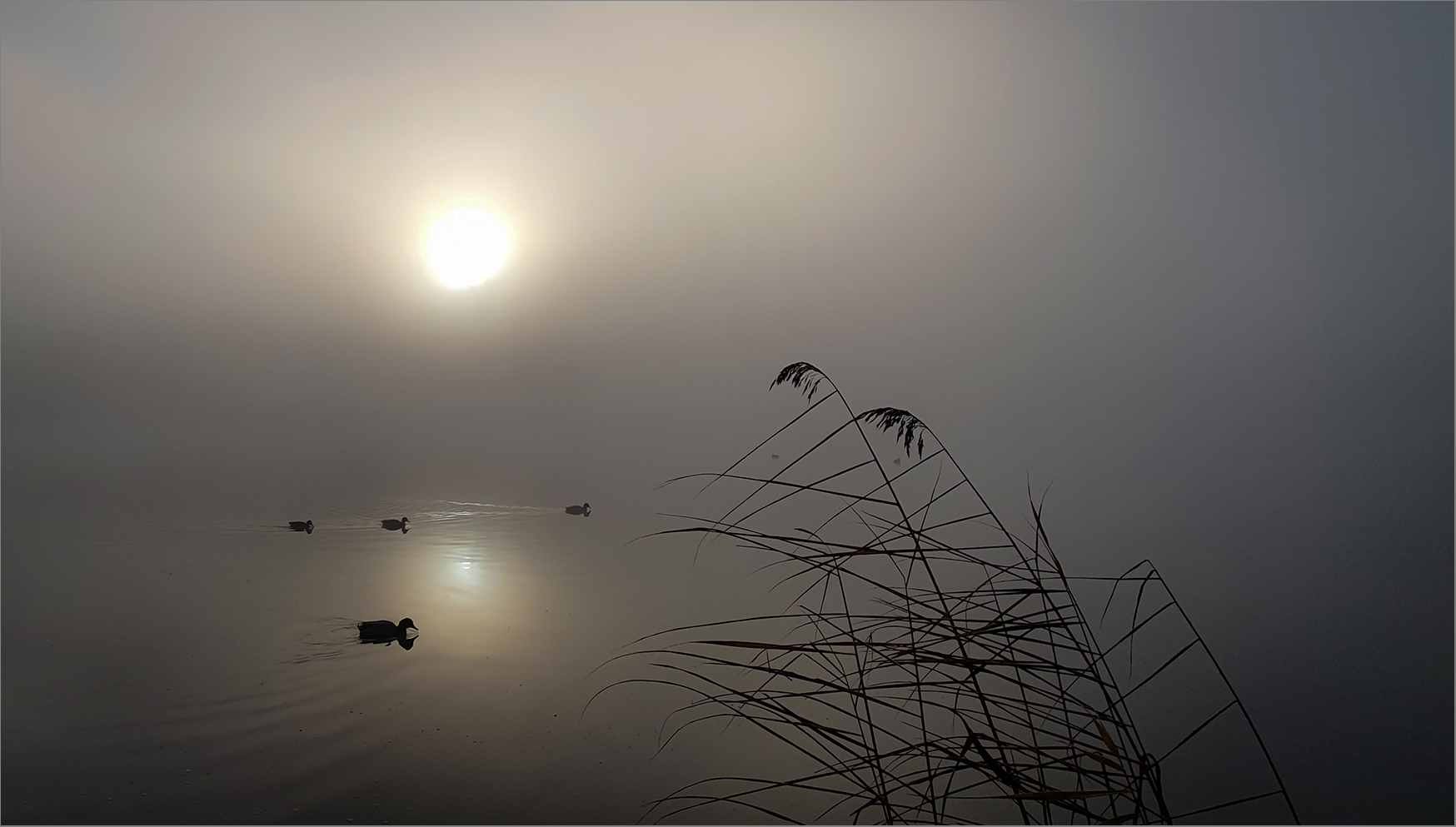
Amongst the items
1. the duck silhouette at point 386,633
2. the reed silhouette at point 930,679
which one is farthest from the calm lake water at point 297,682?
the reed silhouette at point 930,679

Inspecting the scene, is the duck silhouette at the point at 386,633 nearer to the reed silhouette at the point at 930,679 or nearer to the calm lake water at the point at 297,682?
the calm lake water at the point at 297,682

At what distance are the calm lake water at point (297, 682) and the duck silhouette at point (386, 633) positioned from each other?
0.07ft

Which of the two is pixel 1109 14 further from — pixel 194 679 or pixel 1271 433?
pixel 194 679

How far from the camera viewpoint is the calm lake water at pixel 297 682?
1419 mm

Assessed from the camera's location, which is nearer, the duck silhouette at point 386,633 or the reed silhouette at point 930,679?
the reed silhouette at point 930,679

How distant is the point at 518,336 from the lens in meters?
2.57

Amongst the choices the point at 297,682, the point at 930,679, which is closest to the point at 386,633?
the point at 297,682

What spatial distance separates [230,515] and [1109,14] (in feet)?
10.8

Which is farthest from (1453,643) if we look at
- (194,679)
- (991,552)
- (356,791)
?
(194,679)

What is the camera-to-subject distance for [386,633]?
6.52 ft

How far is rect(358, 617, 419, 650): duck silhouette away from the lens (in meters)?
1.96

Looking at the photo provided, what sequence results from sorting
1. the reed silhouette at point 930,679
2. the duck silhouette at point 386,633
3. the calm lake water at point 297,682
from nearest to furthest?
the calm lake water at point 297,682, the reed silhouette at point 930,679, the duck silhouette at point 386,633

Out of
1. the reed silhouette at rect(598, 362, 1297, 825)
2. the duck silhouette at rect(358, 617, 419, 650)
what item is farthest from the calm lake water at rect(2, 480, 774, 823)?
the reed silhouette at rect(598, 362, 1297, 825)

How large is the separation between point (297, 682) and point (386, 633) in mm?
290
